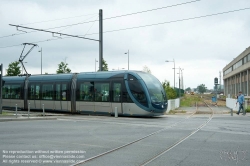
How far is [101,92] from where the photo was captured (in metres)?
23.2

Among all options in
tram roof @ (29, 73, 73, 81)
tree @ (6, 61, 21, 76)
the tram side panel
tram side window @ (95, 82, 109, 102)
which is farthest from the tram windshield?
tree @ (6, 61, 21, 76)

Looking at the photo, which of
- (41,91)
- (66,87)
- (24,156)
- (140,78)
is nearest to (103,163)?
(24,156)

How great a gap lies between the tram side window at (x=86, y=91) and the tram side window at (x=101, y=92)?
47 cm

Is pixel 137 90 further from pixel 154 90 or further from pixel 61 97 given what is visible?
pixel 61 97

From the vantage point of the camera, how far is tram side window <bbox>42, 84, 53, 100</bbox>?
1058 inches

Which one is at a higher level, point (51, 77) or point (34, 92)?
point (51, 77)

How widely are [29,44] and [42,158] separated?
2304cm

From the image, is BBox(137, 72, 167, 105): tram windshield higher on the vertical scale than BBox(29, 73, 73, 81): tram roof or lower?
lower

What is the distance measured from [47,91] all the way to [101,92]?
606 cm

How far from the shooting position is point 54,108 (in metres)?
26.6

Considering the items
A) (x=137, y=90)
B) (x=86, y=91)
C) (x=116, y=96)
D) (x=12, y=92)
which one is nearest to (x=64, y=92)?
(x=86, y=91)

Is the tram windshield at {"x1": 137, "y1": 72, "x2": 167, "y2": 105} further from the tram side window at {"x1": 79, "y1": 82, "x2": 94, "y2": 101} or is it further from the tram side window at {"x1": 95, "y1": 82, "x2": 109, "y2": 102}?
the tram side window at {"x1": 79, "y1": 82, "x2": 94, "y2": 101}

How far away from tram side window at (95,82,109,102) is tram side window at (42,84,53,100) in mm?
5071

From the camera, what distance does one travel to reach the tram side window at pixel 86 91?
939 inches
